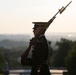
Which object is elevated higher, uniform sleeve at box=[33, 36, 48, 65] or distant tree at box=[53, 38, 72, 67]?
uniform sleeve at box=[33, 36, 48, 65]

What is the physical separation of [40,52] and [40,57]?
0.07 m

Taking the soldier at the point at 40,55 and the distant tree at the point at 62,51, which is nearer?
the soldier at the point at 40,55

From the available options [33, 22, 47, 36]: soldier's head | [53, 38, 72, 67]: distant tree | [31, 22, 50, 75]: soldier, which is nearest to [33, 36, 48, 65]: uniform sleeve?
[31, 22, 50, 75]: soldier

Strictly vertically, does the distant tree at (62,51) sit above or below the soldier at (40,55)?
below

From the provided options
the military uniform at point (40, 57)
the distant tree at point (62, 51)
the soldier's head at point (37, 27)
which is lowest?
the distant tree at point (62, 51)

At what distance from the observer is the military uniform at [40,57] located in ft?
18.1

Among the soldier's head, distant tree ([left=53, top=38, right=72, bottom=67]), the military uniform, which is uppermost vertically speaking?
the soldier's head

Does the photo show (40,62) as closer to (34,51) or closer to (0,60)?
(34,51)

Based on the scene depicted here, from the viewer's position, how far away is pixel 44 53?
5.54 meters

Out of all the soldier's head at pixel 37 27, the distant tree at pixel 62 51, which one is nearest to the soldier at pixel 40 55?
the soldier's head at pixel 37 27

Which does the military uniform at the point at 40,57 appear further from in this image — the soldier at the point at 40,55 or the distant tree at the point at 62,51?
the distant tree at the point at 62,51

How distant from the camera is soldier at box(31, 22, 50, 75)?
550cm

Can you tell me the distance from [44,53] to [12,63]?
8996 cm

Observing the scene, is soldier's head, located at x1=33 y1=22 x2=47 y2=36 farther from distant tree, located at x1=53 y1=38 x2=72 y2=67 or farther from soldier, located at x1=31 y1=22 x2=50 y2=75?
distant tree, located at x1=53 y1=38 x2=72 y2=67
